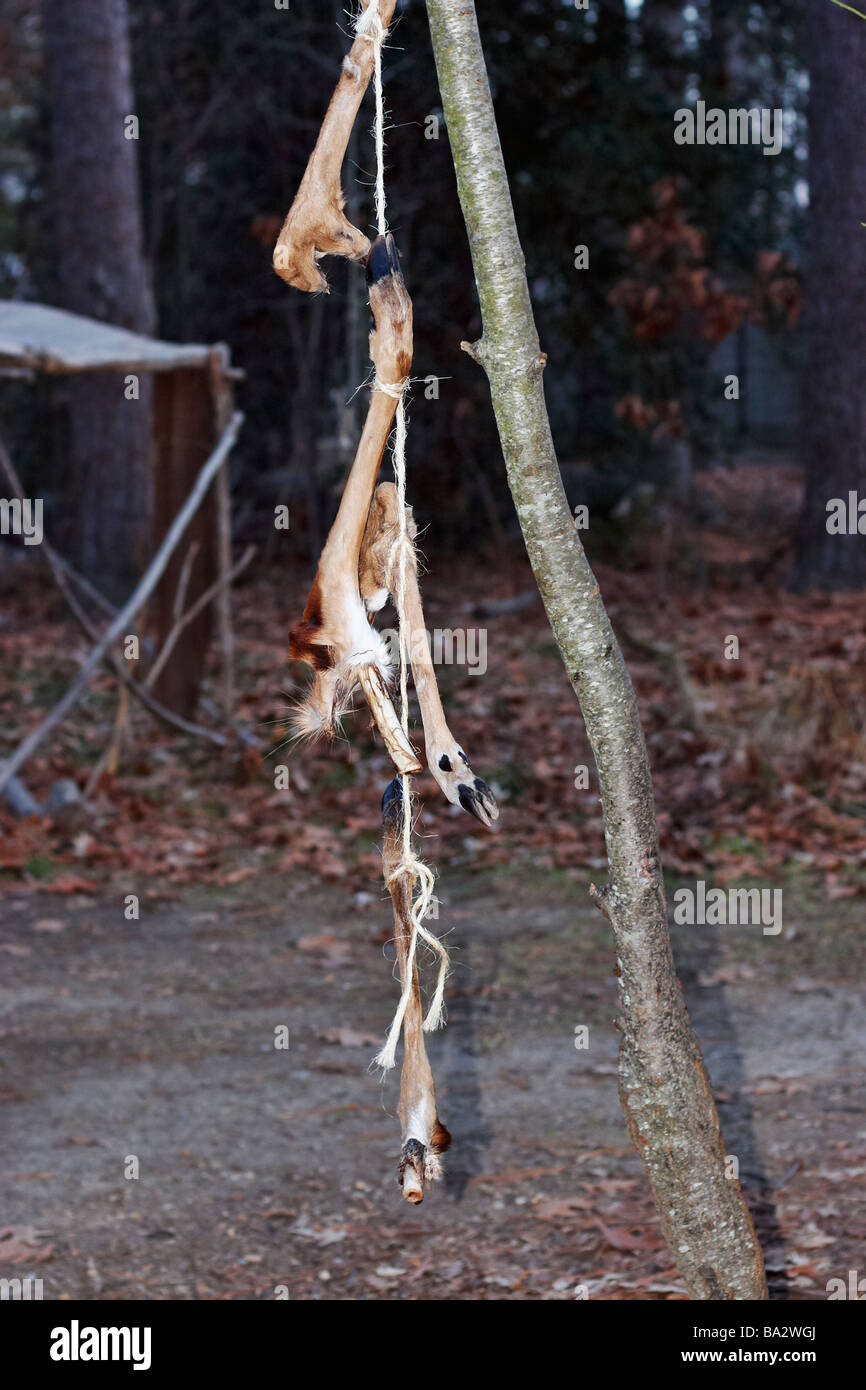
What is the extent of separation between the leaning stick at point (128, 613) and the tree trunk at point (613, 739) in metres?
4.98

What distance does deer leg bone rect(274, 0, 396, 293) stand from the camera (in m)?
1.98

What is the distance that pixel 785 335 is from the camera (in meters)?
19.7

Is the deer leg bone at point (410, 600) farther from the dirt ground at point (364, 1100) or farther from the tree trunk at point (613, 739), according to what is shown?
the dirt ground at point (364, 1100)

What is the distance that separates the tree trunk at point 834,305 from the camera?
1061 cm

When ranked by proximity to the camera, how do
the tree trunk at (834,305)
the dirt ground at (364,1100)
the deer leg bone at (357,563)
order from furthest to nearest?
the tree trunk at (834,305)
the dirt ground at (364,1100)
the deer leg bone at (357,563)

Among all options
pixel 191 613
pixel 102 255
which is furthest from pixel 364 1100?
pixel 102 255

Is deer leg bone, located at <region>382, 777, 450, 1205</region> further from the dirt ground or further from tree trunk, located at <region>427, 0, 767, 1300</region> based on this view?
the dirt ground

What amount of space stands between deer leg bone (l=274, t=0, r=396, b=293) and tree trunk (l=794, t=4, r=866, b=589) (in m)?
9.59

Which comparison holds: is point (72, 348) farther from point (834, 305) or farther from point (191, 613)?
point (834, 305)

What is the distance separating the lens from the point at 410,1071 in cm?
208

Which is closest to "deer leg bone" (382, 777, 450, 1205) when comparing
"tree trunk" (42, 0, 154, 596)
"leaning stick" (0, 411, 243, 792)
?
"leaning stick" (0, 411, 243, 792)

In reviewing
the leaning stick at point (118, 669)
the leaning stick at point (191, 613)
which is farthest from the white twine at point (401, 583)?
the leaning stick at point (191, 613)

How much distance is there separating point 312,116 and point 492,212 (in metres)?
12.5
